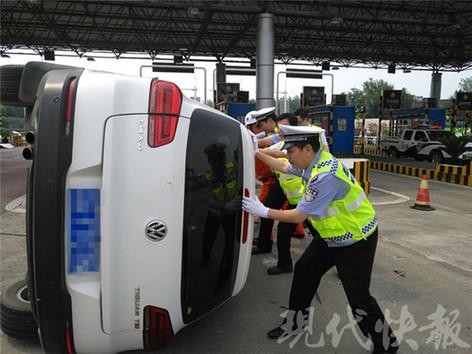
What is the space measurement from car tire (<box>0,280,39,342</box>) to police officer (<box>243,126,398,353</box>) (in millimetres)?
1605

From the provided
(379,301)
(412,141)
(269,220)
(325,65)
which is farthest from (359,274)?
(325,65)

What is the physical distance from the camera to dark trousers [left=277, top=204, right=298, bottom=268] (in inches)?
168

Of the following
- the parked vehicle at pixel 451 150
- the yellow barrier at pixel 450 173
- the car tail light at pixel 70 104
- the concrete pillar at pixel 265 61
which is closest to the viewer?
the car tail light at pixel 70 104

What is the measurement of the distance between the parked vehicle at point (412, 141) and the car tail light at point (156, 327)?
1963 cm

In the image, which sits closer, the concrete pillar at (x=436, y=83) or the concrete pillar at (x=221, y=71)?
the concrete pillar at (x=221, y=71)

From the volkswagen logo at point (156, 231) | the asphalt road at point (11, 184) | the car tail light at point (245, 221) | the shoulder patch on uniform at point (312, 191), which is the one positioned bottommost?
the asphalt road at point (11, 184)

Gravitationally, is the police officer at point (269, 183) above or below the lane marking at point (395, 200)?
above

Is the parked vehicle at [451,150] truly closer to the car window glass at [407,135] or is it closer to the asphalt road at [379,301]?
the car window glass at [407,135]

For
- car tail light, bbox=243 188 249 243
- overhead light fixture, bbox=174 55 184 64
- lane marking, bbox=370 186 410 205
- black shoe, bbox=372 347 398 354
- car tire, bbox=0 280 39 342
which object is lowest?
lane marking, bbox=370 186 410 205

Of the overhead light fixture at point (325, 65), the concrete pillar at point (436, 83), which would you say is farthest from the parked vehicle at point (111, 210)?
the concrete pillar at point (436, 83)

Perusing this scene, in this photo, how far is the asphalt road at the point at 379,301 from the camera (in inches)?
115

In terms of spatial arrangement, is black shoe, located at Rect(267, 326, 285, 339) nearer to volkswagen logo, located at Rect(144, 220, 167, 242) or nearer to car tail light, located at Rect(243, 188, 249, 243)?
car tail light, located at Rect(243, 188, 249, 243)

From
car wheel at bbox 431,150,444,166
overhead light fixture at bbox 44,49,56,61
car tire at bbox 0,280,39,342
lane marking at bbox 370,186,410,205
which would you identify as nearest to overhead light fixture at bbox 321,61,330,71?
car wheel at bbox 431,150,444,166

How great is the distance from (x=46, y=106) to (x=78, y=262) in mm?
788
